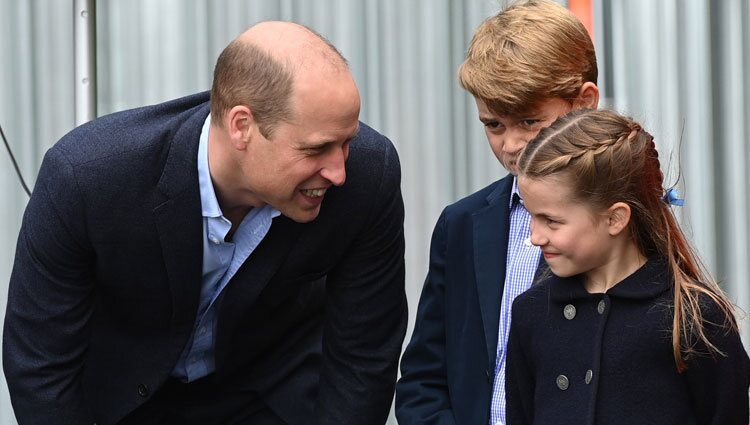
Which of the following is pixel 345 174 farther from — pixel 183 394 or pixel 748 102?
pixel 748 102

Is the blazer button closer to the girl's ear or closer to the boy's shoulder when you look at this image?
the girl's ear

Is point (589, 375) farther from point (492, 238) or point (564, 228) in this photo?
point (492, 238)

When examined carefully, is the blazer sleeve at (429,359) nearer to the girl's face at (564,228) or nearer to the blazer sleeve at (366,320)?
the blazer sleeve at (366,320)

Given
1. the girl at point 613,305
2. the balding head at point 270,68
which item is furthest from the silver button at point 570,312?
the balding head at point 270,68

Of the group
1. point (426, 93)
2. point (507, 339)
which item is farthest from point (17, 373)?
point (426, 93)

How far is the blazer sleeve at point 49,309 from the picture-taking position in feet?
9.19

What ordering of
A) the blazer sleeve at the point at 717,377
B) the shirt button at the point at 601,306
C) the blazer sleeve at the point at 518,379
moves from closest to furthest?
the blazer sleeve at the point at 717,377, the shirt button at the point at 601,306, the blazer sleeve at the point at 518,379

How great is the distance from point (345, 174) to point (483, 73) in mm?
358

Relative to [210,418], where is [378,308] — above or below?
above

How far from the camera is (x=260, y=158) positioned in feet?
9.13

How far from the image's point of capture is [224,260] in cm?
294

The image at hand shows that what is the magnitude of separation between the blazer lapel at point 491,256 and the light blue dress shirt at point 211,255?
17.4 inches

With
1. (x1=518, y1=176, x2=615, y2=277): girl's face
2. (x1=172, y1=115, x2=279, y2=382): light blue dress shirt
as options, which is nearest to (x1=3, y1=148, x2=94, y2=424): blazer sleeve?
(x1=172, y1=115, x2=279, y2=382): light blue dress shirt

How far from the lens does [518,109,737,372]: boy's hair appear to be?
8.32 ft
